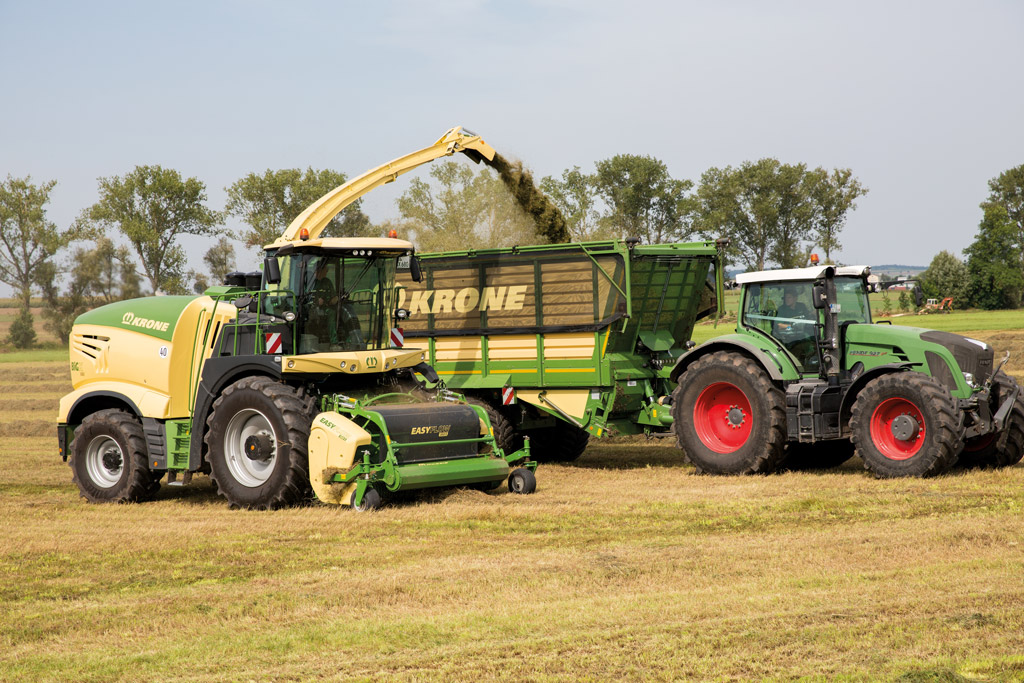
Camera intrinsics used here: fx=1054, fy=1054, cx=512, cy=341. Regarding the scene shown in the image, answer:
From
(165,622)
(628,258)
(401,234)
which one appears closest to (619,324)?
→ (628,258)

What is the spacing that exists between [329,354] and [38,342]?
42.6 metres

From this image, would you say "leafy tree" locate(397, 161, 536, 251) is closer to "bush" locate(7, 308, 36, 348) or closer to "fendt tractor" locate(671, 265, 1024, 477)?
"fendt tractor" locate(671, 265, 1024, 477)

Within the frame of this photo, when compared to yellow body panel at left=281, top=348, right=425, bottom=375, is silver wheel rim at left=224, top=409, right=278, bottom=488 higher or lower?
lower

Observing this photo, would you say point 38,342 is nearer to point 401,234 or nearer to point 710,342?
point 401,234

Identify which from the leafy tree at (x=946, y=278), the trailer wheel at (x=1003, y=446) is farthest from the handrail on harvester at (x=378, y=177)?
the leafy tree at (x=946, y=278)

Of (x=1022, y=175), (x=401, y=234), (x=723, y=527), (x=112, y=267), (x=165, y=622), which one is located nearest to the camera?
(x=165, y=622)

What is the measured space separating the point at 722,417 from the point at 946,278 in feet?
174

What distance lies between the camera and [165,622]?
5.89m

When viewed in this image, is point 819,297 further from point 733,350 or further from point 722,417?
point 722,417

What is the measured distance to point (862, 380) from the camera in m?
10.6

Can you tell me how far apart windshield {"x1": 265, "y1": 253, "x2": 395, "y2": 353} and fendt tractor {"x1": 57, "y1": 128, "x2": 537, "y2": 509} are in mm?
12

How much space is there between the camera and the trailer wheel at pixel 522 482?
10328 millimetres

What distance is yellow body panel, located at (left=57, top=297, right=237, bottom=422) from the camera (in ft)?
35.0

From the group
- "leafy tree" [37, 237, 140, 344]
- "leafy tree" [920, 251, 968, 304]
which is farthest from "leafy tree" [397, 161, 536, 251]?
"leafy tree" [920, 251, 968, 304]
